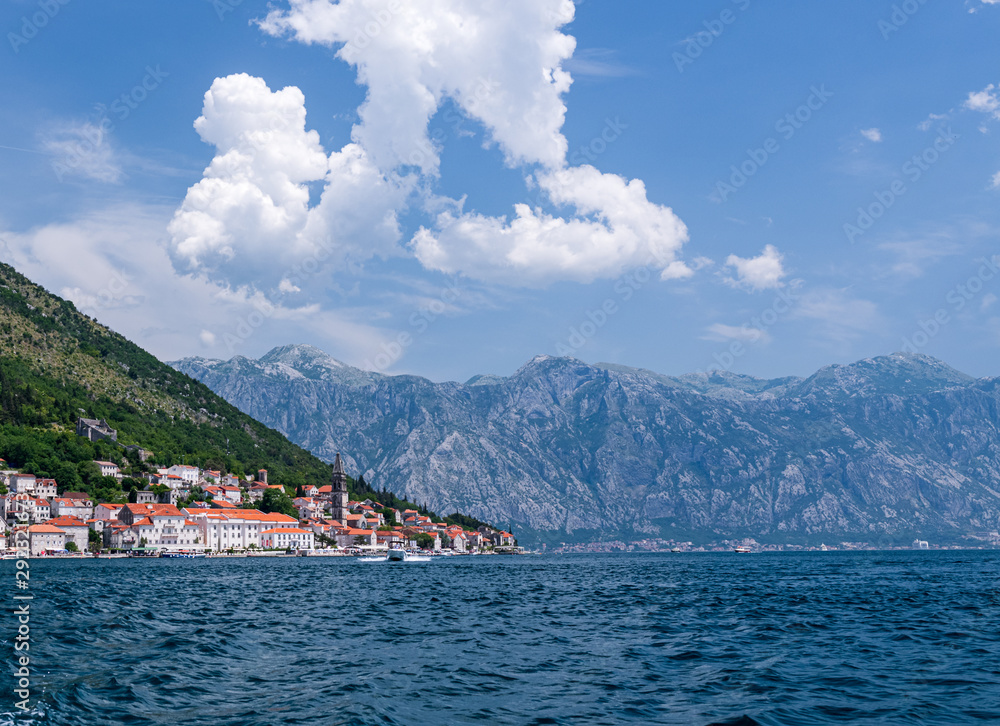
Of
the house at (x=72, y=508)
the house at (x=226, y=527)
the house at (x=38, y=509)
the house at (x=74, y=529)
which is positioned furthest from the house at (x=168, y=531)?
the house at (x=38, y=509)

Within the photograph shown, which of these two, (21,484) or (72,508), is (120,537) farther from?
(21,484)

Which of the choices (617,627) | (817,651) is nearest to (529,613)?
(617,627)

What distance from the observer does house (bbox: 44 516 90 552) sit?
159625 millimetres

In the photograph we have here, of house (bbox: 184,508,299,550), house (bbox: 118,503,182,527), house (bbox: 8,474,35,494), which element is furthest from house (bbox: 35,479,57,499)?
house (bbox: 184,508,299,550)

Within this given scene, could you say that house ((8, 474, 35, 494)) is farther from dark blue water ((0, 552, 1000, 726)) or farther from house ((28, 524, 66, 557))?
dark blue water ((0, 552, 1000, 726))

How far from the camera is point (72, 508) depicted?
171125mm

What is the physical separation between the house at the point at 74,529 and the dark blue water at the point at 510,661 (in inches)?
4719

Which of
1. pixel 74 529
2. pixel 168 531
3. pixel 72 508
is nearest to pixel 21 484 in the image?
pixel 72 508

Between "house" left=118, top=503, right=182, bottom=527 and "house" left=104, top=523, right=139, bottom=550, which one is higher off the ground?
"house" left=118, top=503, right=182, bottom=527

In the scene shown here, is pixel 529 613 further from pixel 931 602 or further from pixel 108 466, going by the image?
pixel 108 466

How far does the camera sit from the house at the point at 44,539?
151150mm

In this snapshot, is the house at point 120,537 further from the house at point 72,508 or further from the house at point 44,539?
the house at point 44,539

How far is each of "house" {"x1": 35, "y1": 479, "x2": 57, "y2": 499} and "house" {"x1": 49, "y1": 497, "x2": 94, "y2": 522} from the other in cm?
251

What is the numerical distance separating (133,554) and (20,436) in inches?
1843
